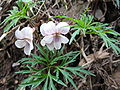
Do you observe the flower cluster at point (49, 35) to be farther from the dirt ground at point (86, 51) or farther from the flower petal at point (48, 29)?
the dirt ground at point (86, 51)

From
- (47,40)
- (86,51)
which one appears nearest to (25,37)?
(47,40)

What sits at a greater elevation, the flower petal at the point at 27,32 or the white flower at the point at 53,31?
A: the flower petal at the point at 27,32

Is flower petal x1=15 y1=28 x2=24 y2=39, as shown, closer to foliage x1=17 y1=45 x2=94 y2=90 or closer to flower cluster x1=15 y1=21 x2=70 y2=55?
flower cluster x1=15 y1=21 x2=70 y2=55

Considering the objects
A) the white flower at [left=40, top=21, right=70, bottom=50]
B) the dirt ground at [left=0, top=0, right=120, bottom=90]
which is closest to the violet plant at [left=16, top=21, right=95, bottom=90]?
the white flower at [left=40, top=21, right=70, bottom=50]

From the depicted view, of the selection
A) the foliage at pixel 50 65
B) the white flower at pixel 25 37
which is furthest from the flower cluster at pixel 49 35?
the foliage at pixel 50 65

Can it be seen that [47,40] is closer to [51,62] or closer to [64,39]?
[64,39]

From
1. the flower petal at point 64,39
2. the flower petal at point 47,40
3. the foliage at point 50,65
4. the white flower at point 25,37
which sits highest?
the white flower at point 25,37

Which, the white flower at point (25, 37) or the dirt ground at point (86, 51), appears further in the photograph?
the dirt ground at point (86, 51)
